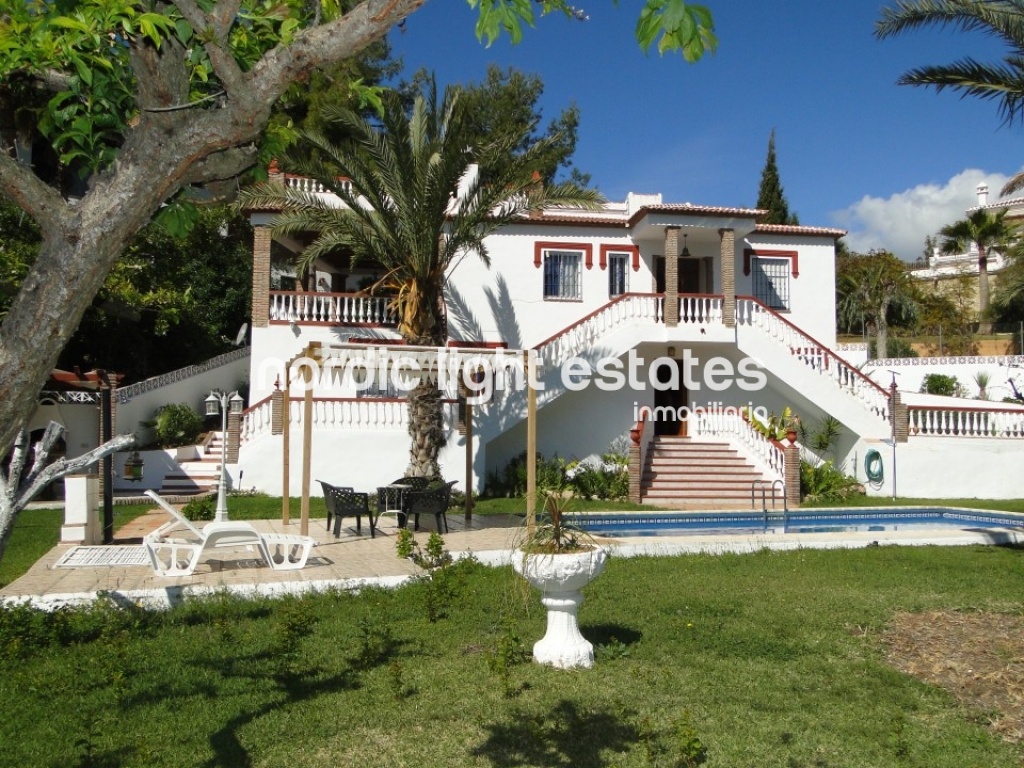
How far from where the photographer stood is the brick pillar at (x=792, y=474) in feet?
62.7

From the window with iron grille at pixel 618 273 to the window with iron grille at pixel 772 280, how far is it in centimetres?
355

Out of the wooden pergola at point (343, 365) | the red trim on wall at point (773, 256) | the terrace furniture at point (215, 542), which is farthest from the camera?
the red trim on wall at point (773, 256)

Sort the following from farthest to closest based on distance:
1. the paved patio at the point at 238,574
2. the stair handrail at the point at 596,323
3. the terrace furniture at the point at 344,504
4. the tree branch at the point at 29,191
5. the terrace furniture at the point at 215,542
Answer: the stair handrail at the point at 596,323, the terrace furniture at the point at 344,504, the terrace furniture at the point at 215,542, the paved patio at the point at 238,574, the tree branch at the point at 29,191

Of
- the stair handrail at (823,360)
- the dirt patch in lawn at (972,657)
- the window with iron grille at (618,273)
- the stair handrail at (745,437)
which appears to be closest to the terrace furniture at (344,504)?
the dirt patch in lawn at (972,657)

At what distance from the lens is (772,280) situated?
2461cm

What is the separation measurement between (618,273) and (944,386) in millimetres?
14112

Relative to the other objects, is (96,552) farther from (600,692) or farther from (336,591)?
(600,692)

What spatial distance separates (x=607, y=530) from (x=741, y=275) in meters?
11.5

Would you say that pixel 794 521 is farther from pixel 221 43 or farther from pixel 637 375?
pixel 221 43

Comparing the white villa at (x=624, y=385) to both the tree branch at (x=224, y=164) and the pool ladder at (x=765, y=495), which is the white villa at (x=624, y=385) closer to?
the pool ladder at (x=765, y=495)

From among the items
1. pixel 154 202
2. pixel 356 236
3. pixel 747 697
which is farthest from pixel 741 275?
pixel 154 202

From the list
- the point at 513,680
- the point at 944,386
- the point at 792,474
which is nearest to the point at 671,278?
the point at 792,474

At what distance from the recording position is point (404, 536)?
1109 centimetres

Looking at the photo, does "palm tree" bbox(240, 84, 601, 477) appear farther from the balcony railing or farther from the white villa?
the balcony railing
